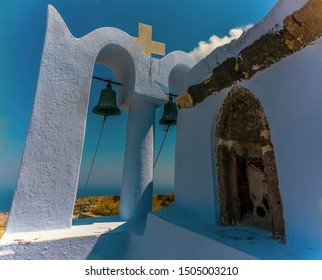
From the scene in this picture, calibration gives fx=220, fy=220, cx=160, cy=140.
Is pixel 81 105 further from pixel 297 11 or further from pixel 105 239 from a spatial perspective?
pixel 297 11

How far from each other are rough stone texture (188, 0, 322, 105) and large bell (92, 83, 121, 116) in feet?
5.77

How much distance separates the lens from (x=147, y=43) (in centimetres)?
417

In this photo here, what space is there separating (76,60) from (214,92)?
2.05 metres

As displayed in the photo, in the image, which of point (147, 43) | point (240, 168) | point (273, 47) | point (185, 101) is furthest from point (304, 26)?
point (147, 43)

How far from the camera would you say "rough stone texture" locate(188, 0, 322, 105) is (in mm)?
1471

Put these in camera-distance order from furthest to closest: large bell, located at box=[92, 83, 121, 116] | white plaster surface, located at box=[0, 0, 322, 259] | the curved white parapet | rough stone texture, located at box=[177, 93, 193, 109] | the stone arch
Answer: large bell, located at box=[92, 83, 121, 116] < rough stone texture, located at box=[177, 93, 193, 109] < the curved white parapet < the stone arch < white plaster surface, located at box=[0, 0, 322, 259]

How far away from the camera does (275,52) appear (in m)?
1.72

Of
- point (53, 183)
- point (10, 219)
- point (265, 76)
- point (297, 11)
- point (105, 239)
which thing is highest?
point (297, 11)

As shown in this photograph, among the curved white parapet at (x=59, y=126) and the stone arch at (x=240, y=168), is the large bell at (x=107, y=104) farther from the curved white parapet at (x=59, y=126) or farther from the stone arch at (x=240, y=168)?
the stone arch at (x=240, y=168)

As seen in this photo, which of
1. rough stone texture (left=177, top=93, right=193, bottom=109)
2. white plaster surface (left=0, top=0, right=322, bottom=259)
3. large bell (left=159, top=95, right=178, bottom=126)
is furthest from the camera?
large bell (left=159, top=95, right=178, bottom=126)

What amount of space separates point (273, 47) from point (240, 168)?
4.06 feet

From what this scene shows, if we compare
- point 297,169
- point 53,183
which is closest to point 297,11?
point 297,169

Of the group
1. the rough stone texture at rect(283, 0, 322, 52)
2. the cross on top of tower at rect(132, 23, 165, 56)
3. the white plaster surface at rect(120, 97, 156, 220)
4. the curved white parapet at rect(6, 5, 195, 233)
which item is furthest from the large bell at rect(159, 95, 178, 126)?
the rough stone texture at rect(283, 0, 322, 52)

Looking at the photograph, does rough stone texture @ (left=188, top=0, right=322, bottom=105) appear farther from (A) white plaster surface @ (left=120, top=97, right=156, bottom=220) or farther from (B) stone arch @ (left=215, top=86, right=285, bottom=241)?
(A) white plaster surface @ (left=120, top=97, right=156, bottom=220)
